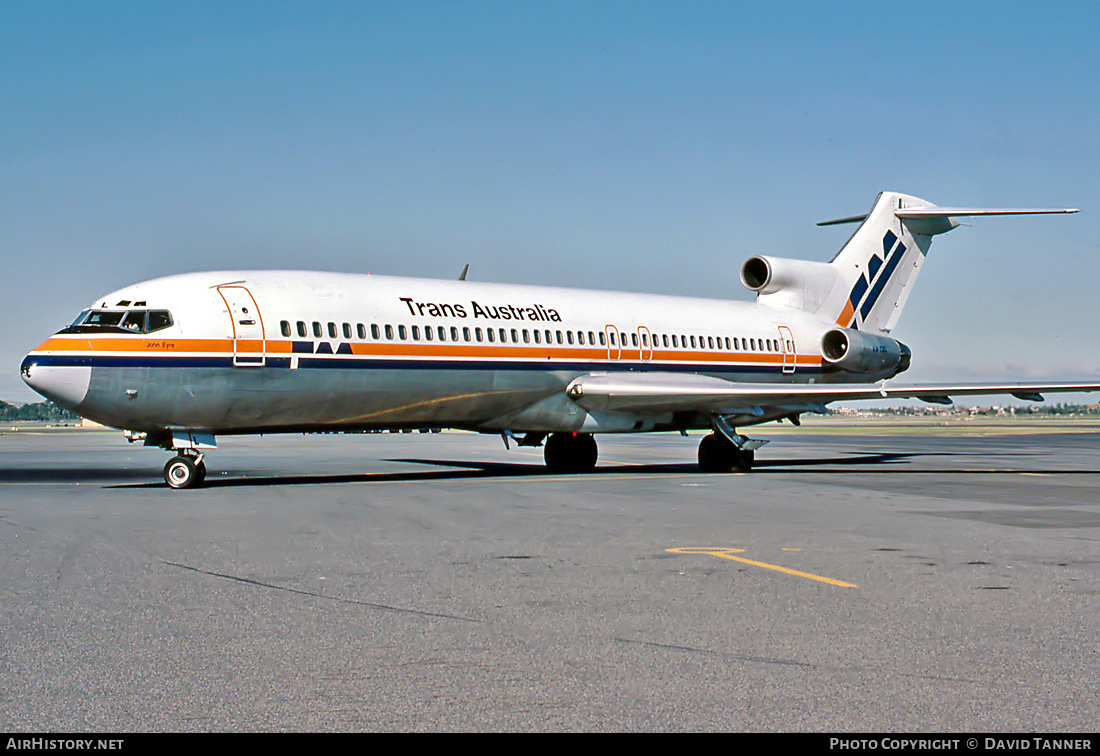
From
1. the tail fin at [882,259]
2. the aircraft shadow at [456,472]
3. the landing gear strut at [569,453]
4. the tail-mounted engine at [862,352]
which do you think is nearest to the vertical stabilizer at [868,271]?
the tail fin at [882,259]

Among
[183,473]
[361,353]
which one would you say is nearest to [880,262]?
[361,353]

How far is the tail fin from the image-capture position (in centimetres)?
3111

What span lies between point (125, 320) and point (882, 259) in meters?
20.9

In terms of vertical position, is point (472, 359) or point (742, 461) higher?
point (472, 359)

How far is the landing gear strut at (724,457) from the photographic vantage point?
25109 mm

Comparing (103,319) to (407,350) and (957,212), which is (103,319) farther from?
(957,212)

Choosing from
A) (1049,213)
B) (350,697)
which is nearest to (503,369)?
(1049,213)

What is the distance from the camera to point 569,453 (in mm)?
25953

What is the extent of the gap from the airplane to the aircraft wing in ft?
0.16

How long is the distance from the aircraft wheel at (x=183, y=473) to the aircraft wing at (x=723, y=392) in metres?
8.11

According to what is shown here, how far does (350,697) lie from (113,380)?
1463 cm

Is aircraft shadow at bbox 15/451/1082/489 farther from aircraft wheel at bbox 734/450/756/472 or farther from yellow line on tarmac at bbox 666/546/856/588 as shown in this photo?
yellow line on tarmac at bbox 666/546/856/588

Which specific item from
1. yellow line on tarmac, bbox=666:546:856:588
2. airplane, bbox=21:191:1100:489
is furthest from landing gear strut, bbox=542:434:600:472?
yellow line on tarmac, bbox=666:546:856:588

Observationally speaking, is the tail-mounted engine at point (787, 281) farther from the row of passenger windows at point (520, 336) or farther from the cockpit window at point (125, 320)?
the cockpit window at point (125, 320)
